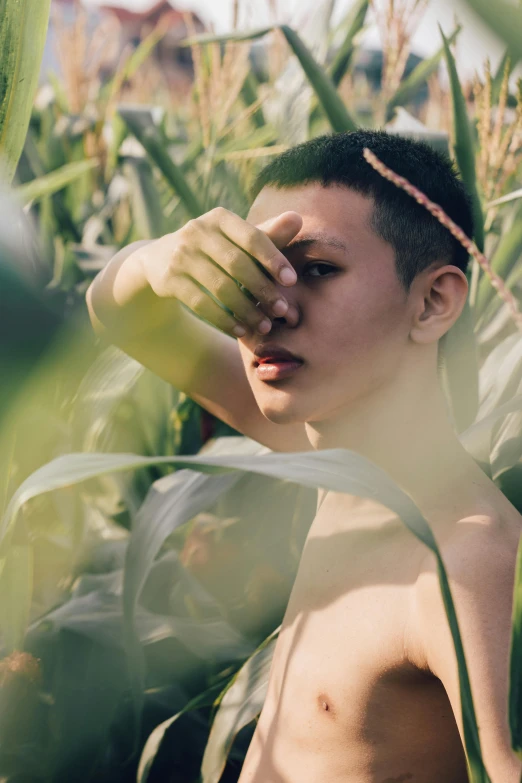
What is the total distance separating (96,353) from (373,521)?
11.0 inches

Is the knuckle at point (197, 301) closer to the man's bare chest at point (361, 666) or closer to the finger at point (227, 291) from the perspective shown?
the finger at point (227, 291)

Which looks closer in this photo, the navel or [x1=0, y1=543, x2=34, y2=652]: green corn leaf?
the navel

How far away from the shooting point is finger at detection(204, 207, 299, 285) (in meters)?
0.58

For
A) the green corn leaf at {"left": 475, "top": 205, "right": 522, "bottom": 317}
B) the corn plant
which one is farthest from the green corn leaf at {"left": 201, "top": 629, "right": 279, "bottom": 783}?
the green corn leaf at {"left": 475, "top": 205, "right": 522, "bottom": 317}

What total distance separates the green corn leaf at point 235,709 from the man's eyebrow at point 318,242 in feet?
1.39

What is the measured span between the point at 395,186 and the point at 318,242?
0.12m

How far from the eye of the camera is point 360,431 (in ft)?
2.30

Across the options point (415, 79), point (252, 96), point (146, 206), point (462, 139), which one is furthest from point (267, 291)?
point (252, 96)

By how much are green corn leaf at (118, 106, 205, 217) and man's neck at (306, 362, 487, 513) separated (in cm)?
71

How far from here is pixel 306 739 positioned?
2.26 ft

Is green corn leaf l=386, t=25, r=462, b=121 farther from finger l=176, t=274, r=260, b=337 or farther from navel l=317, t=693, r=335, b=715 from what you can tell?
navel l=317, t=693, r=335, b=715

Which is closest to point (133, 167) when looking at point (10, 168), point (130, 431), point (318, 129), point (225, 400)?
point (318, 129)

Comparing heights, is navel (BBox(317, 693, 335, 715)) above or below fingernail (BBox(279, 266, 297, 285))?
below

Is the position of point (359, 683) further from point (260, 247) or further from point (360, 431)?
point (260, 247)
